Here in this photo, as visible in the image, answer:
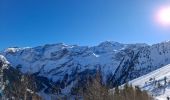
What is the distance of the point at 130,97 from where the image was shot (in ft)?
389

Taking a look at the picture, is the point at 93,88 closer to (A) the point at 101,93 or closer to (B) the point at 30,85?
(A) the point at 101,93

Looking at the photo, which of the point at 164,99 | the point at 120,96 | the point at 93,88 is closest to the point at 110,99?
the point at 120,96

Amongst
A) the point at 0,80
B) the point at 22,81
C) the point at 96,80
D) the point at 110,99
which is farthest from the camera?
the point at 110,99

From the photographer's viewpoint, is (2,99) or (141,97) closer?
(2,99)

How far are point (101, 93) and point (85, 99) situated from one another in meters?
17.5

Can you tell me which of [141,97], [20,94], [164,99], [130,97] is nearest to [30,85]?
[20,94]

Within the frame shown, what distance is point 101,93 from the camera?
114 m

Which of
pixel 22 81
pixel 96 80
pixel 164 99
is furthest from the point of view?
pixel 164 99

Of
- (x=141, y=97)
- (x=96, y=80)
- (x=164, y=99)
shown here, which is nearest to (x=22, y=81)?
(x=96, y=80)

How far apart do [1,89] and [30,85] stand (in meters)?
6.71

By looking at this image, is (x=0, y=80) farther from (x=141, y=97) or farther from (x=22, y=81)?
(x=141, y=97)

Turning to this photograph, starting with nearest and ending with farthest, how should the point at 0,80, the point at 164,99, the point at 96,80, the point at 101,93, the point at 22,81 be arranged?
the point at 22,81 → the point at 0,80 → the point at 96,80 → the point at 101,93 → the point at 164,99

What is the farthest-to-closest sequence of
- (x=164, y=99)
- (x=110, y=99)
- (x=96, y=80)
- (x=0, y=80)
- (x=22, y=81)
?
(x=164, y=99)
(x=110, y=99)
(x=96, y=80)
(x=0, y=80)
(x=22, y=81)

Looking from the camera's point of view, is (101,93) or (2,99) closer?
(2,99)
